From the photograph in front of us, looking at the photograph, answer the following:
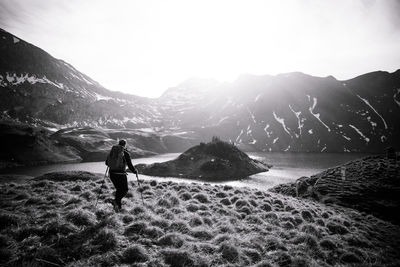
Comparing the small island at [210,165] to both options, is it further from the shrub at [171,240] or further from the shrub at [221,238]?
the shrub at [171,240]

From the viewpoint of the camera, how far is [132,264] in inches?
234

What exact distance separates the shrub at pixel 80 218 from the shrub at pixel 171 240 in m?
2.75

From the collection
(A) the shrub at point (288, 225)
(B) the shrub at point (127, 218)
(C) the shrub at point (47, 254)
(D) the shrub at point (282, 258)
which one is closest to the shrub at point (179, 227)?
Result: (B) the shrub at point (127, 218)

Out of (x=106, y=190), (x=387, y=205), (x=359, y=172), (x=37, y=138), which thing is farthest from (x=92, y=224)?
(x=37, y=138)

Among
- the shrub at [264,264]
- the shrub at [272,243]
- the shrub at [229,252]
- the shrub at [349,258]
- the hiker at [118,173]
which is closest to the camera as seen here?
the shrub at [264,264]

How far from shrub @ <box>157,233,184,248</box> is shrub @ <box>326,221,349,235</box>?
10.3 meters

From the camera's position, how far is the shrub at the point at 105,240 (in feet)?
21.4

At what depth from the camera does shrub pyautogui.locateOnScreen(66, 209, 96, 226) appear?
26.5ft

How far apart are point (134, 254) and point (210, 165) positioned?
385ft

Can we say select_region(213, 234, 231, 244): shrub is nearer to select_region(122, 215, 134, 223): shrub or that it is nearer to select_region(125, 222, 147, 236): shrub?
select_region(125, 222, 147, 236): shrub

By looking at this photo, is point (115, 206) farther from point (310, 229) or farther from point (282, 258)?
point (310, 229)

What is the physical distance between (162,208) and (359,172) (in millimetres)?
38615

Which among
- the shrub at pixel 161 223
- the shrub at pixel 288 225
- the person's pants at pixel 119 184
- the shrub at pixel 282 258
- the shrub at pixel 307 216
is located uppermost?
the person's pants at pixel 119 184

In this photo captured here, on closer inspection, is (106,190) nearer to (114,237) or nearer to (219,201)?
(219,201)
